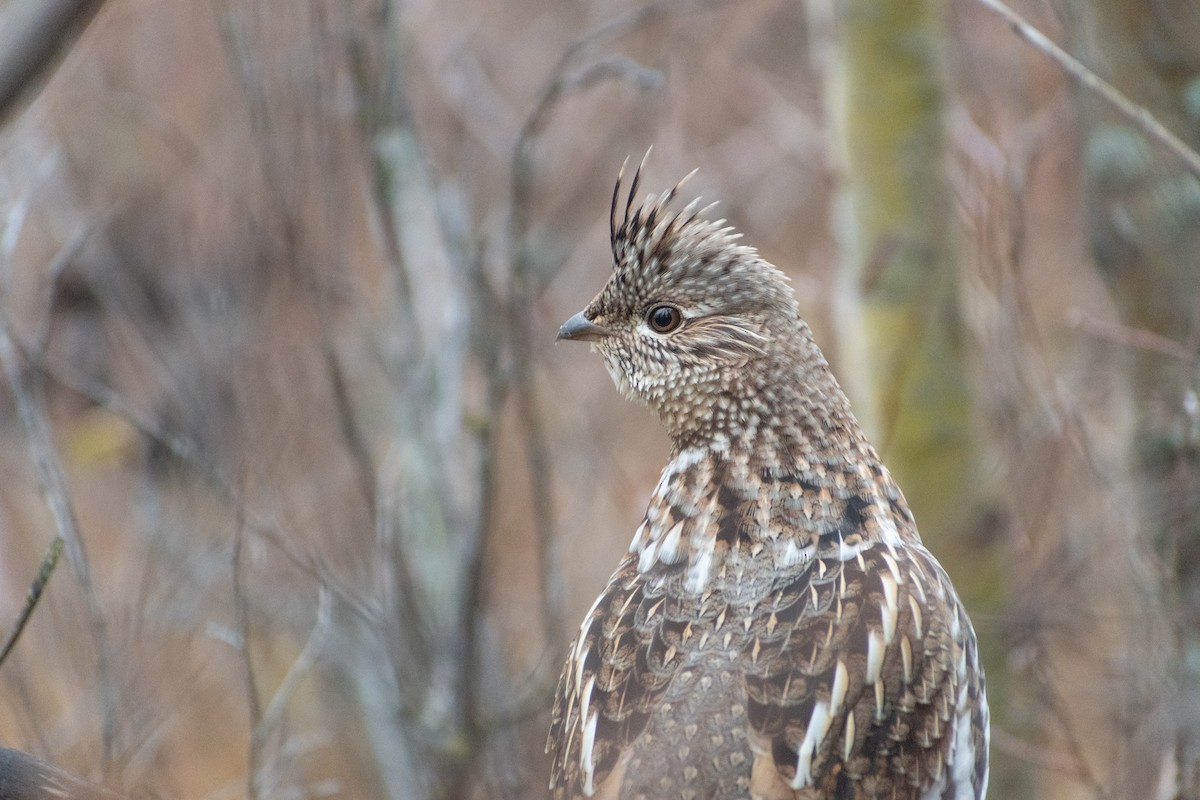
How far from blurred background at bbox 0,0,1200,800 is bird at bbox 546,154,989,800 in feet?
2.48

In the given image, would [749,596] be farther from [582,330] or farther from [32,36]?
[32,36]

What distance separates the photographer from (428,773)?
16.8 ft

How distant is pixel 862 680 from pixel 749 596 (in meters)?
0.37

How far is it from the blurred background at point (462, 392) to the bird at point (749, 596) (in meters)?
0.76

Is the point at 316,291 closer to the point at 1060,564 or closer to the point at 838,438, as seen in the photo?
the point at 838,438

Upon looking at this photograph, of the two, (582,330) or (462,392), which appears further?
(462,392)

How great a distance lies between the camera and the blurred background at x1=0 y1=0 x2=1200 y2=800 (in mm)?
4820

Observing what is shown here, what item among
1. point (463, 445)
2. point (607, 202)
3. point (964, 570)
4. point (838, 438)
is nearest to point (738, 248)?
point (838, 438)

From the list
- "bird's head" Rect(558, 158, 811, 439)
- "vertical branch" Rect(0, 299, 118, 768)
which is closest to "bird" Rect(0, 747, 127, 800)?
"vertical branch" Rect(0, 299, 118, 768)

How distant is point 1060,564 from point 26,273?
7.70 m

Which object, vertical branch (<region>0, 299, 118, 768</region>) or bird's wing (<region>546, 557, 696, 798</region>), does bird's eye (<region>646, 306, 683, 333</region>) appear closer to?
bird's wing (<region>546, 557, 696, 798</region>)

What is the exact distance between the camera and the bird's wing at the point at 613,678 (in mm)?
3328

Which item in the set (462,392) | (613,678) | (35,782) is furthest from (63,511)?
(462,392)

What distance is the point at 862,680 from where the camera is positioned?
11.0ft
